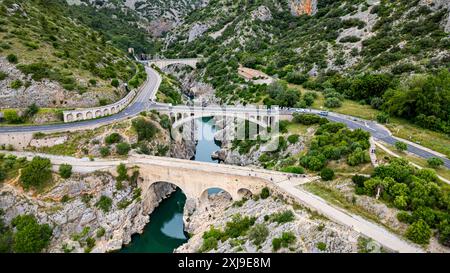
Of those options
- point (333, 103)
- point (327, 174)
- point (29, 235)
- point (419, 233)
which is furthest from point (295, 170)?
point (29, 235)

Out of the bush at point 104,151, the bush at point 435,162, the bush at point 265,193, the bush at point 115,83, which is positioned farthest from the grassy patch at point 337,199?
the bush at point 115,83

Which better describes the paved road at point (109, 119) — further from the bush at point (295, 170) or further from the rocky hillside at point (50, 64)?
the bush at point (295, 170)

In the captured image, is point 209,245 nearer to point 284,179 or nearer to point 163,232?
point 284,179

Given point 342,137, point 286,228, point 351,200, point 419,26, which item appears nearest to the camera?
point 286,228

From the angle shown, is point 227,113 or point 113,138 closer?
point 113,138

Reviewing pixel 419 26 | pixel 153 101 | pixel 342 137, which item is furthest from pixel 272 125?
pixel 419 26

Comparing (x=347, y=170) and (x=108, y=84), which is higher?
(x=108, y=84)

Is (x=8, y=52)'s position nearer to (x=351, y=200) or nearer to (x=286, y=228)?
(x=286, y=228)
